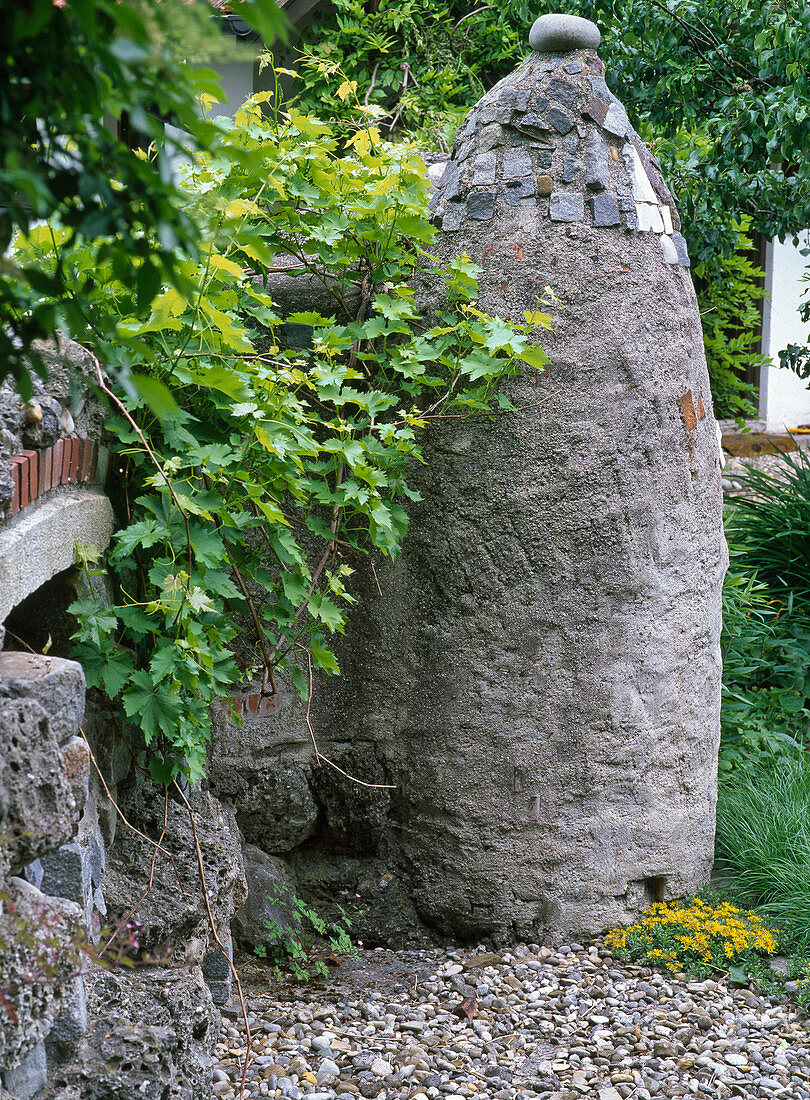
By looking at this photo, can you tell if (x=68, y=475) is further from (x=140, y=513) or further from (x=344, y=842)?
(x=344, y=842)

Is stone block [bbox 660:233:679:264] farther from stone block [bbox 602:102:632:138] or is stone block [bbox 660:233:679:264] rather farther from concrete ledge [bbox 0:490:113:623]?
concrete ledge [bbox 0:490:113:623]

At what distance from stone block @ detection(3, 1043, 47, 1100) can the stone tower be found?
1.61 m

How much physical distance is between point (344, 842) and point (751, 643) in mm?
2422

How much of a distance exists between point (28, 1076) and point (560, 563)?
1949 millimetres

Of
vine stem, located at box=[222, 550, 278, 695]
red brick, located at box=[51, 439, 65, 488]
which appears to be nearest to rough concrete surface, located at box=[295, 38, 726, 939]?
Result: vine stem, located at box=[222, 550, 278, 695]

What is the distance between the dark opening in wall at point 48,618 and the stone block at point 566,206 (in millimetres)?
1797

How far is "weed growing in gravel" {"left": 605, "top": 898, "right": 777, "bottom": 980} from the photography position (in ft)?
10.2

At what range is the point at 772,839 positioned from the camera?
12.0 feet

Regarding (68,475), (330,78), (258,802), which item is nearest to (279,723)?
(258,802)

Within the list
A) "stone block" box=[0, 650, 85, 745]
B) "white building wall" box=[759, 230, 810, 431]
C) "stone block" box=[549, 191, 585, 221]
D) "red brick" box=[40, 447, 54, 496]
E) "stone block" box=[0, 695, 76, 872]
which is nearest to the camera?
Result: "stone block" box=[0, 695, 76, 872]

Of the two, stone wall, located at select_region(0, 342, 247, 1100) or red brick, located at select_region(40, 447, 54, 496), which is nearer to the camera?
stone wall, located at select_region(0, 342, 247, 1100)

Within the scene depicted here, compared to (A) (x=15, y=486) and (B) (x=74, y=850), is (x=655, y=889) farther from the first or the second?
(A) (x=15, y=486)

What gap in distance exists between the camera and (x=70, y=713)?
1818 mm

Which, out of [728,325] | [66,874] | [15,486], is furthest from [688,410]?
[728,325]
